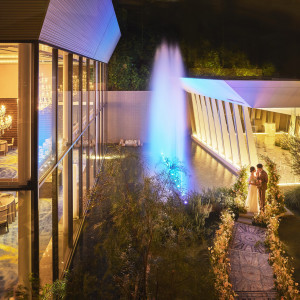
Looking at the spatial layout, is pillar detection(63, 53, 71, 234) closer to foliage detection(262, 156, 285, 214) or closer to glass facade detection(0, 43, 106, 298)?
glass facade detection(0, 43, 106, 298)

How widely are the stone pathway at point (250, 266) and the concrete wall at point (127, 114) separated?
1611 cm

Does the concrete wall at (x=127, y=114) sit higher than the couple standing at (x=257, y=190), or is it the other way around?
the concrete wall at (x=127, y=114)

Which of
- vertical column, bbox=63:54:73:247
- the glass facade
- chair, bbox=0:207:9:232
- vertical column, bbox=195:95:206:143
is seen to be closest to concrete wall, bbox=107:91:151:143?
vertical column, bbox=195:95:206:143

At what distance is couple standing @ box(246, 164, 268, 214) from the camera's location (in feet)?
34.5

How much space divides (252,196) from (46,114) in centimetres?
679

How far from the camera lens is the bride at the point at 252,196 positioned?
418 inches

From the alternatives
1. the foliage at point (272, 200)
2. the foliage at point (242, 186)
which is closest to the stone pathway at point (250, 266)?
the foliage at point (272, 200)

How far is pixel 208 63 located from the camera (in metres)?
32.7

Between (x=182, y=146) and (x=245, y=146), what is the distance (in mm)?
8011

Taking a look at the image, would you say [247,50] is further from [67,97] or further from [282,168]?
[67,97]

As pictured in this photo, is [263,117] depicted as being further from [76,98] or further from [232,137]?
[76,98]

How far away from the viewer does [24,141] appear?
511cm

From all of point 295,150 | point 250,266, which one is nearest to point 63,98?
point 250,266

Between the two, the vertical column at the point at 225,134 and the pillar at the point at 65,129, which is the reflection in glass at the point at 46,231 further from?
the vertical column at the point at 225,134
